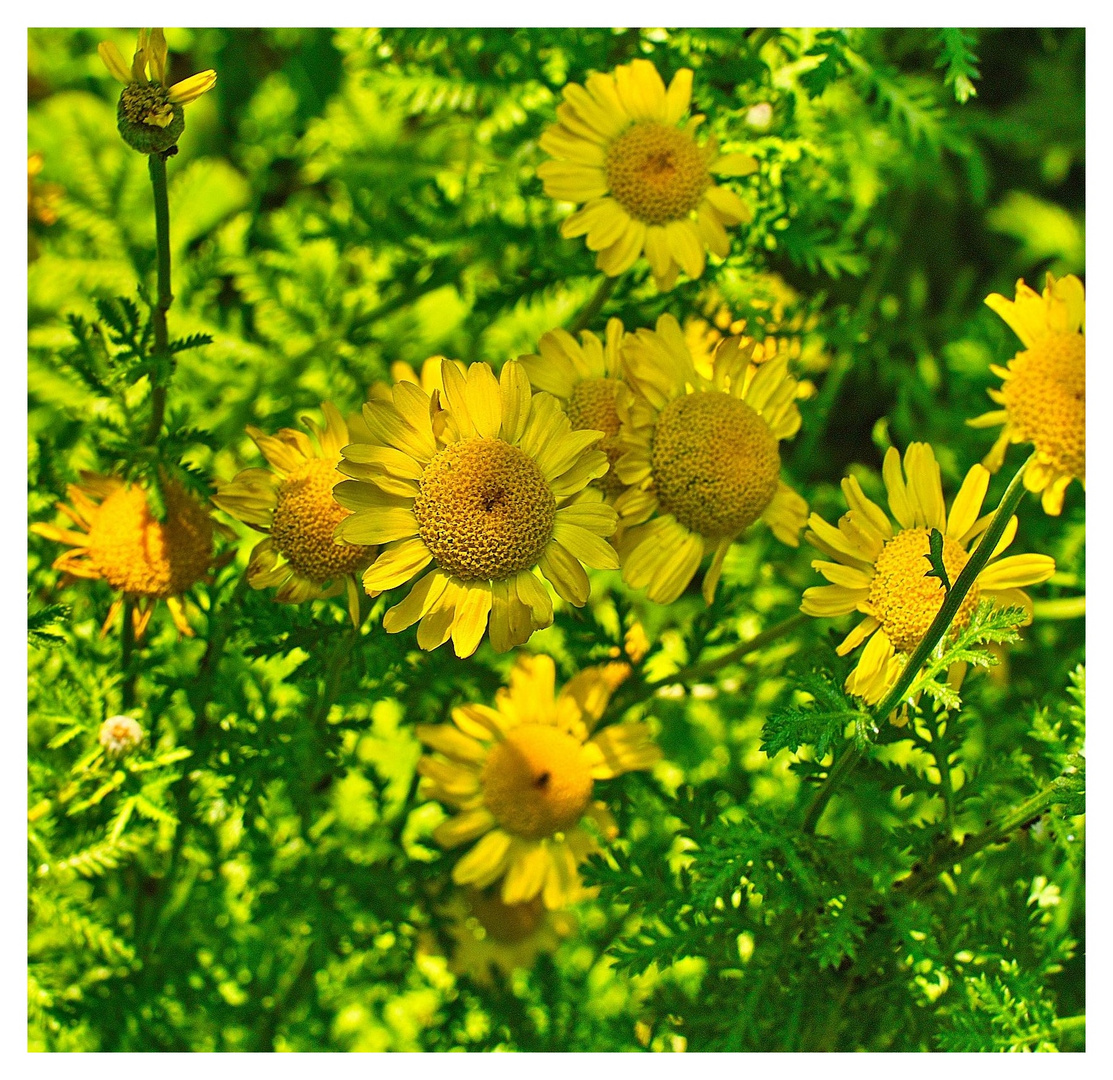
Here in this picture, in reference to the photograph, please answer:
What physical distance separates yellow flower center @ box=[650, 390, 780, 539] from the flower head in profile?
2.88 ft

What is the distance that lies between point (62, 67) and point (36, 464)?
1.90m

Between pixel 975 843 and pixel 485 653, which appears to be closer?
pixel 975 843

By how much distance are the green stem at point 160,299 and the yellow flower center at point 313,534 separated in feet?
0.96

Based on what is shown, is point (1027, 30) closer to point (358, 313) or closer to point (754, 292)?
point (754, 292)

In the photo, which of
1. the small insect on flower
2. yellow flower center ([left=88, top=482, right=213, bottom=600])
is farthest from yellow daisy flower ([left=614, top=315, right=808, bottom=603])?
the small insect on flower

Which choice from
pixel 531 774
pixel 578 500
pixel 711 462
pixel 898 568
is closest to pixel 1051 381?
pixel 898 568

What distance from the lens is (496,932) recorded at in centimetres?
254

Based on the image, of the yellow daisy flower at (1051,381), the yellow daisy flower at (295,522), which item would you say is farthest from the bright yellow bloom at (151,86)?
the yellow daisy flower at (1051,381)

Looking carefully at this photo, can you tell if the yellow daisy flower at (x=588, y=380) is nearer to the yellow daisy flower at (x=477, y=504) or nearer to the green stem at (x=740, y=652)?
the yellow daisy flower at (x=477, y=504)

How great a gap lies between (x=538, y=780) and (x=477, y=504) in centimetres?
75

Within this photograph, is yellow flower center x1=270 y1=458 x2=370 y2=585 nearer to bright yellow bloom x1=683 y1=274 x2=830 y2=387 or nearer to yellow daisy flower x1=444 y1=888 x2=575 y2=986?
bright yellow bloom x1=683 y1=274 x2=830 y2=387

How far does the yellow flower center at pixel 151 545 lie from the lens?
74.5 inches

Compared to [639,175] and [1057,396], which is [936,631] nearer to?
[1057,396]

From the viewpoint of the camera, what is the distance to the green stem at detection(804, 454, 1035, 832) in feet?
4.68
